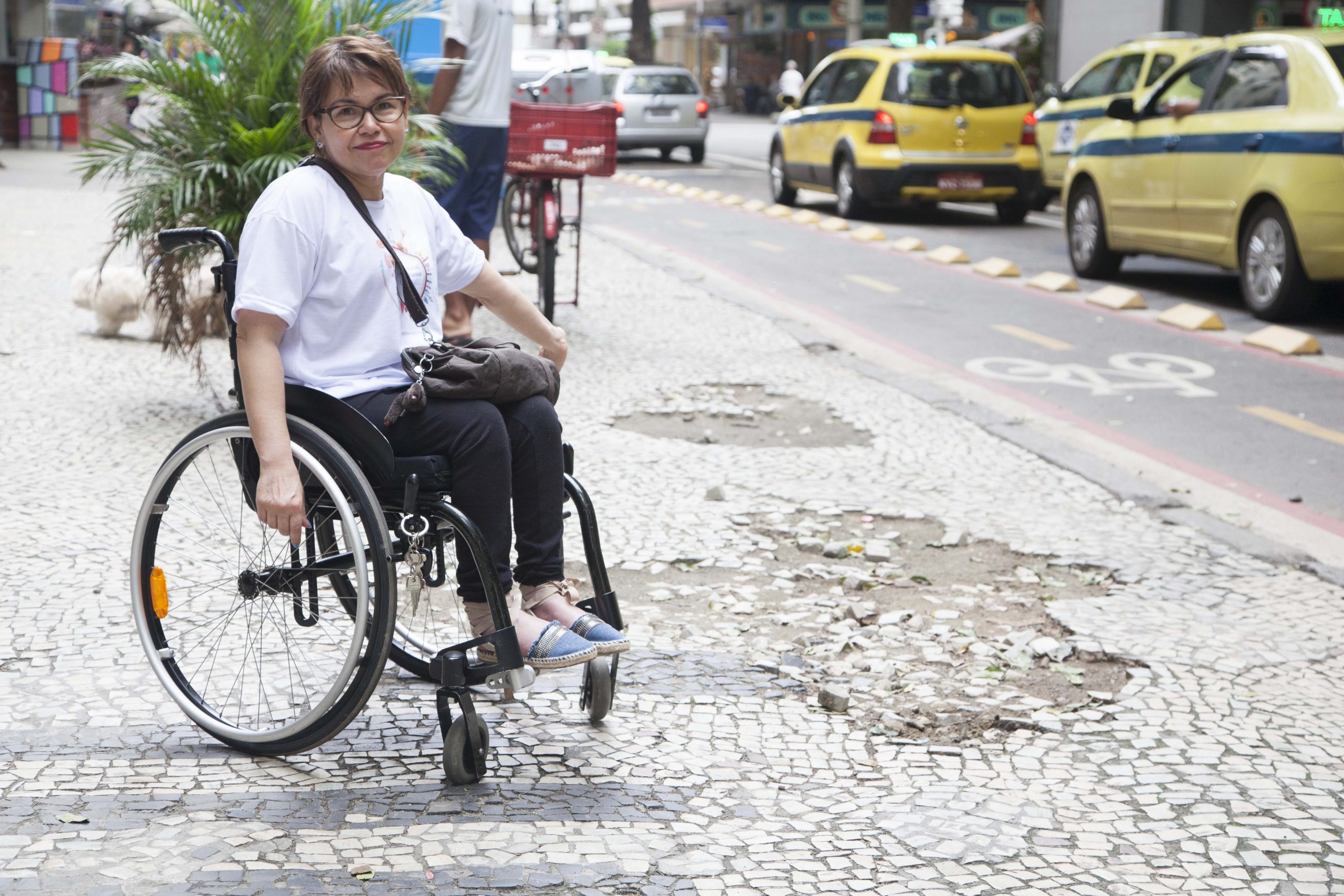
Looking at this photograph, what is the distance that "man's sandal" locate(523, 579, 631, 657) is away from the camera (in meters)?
3.23

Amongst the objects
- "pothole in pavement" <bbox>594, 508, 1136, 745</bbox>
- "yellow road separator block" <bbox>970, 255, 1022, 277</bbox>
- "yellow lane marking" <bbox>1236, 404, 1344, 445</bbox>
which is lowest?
"pothole in pavement" <bbox>594, 508, 1136, 745</bbox>

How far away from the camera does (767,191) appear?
69.2ft

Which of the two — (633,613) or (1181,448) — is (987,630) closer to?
(633,613)

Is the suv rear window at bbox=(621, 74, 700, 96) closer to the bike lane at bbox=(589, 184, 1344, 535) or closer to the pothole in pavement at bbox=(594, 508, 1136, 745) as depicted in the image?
the bike lane at bbox=(589, 184, 1344, 535)

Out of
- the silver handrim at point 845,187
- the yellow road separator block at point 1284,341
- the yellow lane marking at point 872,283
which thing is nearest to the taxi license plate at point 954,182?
the silver handrim at point 845,187

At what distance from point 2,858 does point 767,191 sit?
19.0 m

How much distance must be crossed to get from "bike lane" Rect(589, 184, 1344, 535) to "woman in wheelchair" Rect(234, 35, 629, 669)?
3.35m

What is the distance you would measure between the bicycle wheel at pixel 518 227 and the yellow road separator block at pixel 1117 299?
3.95m

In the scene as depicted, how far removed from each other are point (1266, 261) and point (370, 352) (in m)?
7.88

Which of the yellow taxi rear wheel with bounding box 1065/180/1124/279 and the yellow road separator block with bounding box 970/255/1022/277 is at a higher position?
the yellow taxi rear wheel with bounding box 1065/180/1124/279

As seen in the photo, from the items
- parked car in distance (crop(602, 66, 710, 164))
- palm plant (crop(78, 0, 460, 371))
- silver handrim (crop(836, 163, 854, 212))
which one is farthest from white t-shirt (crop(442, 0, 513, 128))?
parked car in distance (crop(602, 66, 710, 164))

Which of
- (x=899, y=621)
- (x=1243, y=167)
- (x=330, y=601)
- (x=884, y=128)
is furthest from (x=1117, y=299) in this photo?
(x=330, y=601)

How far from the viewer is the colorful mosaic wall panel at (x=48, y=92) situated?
971 inches

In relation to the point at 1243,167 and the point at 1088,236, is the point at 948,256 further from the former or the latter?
the point at 1243,167
